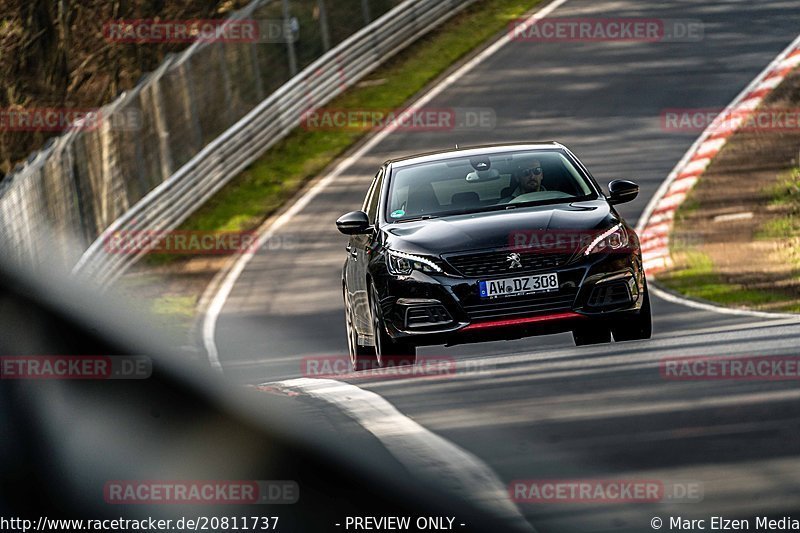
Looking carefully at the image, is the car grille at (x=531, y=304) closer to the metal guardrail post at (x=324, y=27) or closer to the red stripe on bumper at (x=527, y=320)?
the red stripe on bumper at (x=527, y=320)

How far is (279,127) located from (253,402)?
82.7 ft

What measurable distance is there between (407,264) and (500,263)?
681 millimetres

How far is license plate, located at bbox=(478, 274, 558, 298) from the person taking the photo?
944 cm

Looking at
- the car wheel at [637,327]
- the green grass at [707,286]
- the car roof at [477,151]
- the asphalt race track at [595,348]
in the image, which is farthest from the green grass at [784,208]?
the car wheel at [637,327]

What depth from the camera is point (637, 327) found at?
9969 mm

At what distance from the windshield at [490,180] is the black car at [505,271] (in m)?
0.02

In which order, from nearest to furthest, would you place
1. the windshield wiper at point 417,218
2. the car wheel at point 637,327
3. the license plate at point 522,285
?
1. the license plate at point 522,285
2. the car wheel at point 637,327
3. the windshield wiper at point 417,218

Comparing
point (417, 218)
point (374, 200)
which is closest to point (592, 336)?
point (417, 218)

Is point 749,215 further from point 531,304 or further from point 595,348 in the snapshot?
point 531,304

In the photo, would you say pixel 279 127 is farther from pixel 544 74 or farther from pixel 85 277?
pixel 85 277

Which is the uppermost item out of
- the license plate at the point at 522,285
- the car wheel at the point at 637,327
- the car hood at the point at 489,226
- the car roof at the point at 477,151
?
the car roof at the point at 477,151

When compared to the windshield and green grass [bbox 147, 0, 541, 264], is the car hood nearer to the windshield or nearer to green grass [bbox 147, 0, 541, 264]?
the windshield

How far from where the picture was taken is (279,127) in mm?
28984

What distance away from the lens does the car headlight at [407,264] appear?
959 centimetres
